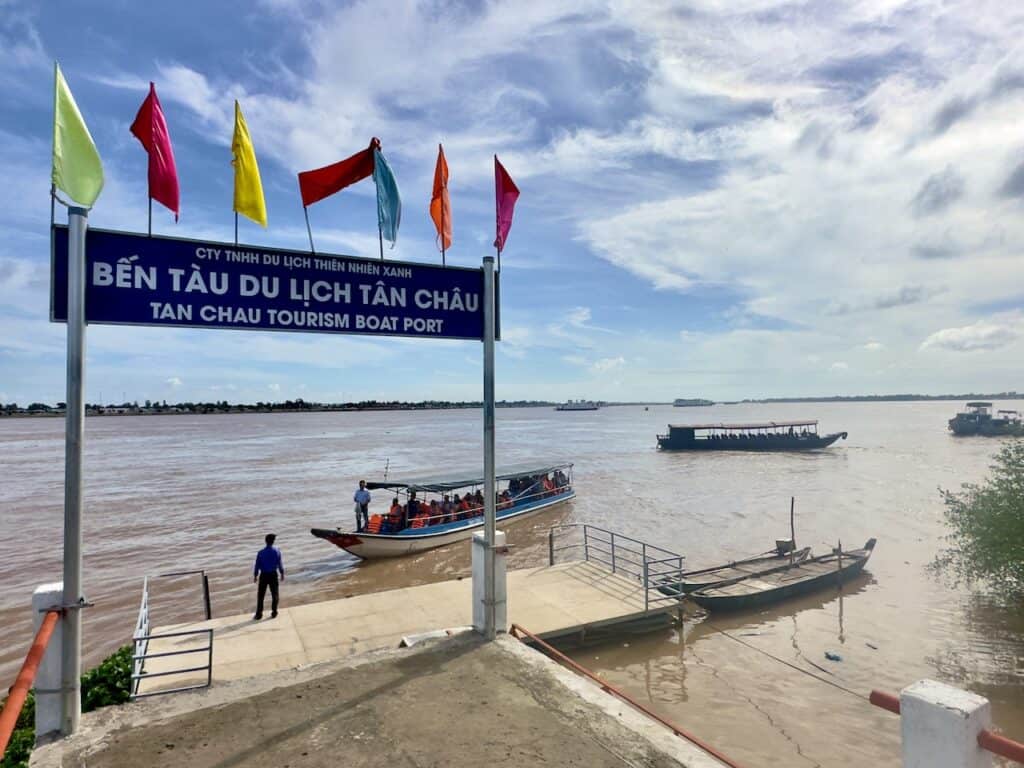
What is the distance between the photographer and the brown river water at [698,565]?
34.2ft

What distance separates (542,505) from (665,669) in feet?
57.2

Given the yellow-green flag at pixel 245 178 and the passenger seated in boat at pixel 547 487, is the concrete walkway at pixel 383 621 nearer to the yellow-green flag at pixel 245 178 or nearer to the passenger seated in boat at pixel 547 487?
the yellow-green flag at pixel 245 178

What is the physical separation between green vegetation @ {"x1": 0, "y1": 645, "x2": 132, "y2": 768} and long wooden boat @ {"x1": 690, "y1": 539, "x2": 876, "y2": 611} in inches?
467

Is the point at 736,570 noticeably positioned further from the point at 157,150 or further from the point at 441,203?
the point at 157,150

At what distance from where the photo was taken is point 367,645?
924cm

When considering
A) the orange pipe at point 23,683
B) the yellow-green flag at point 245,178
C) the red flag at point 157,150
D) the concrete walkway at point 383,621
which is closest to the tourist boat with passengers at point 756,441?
the concrete walkway at point 383,621

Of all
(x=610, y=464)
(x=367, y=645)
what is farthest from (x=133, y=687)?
(x=610, y=464)

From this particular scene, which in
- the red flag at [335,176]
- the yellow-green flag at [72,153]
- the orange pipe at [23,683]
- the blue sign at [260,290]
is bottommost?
the orange pipe at [23,683]

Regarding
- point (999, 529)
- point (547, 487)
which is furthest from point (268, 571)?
point (547, 487)

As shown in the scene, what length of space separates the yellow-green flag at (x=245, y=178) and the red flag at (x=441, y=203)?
2.46 meters

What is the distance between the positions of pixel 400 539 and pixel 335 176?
1512 cm

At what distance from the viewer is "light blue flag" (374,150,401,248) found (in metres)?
7.99

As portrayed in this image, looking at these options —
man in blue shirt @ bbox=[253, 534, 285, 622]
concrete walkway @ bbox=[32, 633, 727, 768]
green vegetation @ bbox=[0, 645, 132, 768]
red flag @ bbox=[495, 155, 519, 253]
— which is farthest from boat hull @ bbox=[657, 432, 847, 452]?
green vegetation @ bbox=[0, 645, 132, 768]

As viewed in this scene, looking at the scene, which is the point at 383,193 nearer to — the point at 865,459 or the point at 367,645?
the point at 367,645
